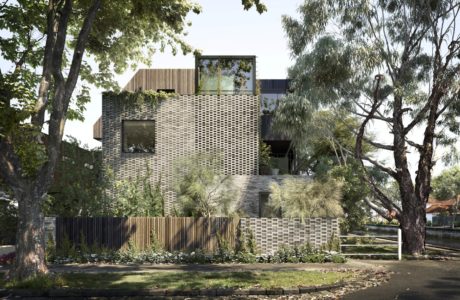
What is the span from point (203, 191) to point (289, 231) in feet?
12.0

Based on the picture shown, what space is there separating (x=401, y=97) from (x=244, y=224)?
932cm

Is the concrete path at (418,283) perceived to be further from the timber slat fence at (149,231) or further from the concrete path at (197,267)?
the timber slat fence at (149,231)

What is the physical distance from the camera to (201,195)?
18875 mm

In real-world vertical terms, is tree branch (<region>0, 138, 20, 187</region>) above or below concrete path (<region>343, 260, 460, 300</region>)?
above

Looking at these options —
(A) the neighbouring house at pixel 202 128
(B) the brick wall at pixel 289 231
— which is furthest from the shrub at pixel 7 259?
(B) the brick wall at pixel 289 231

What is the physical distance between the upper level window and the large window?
2.90m

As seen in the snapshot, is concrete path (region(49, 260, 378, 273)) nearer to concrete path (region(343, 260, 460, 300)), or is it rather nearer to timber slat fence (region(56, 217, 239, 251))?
concrete path (region(343, 260, 460, 300))

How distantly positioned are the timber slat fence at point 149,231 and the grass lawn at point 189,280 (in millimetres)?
4091

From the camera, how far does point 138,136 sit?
22641 millimetres

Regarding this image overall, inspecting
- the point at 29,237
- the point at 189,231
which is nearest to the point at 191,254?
the point at 189,231

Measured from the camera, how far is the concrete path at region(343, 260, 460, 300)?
10.9m

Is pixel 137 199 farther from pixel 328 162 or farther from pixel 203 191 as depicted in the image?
pixel 328 162

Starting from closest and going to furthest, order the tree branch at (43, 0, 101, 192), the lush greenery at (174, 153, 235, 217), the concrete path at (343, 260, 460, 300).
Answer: the concrete path at (343, 260, 460, 300)
the tree branch at (43, 0, 101, 192)
the lush greenery at (174, 153, 235, 217)

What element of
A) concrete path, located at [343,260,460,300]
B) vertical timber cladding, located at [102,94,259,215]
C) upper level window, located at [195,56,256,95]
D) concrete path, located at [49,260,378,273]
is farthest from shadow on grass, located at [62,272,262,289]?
upper level window, located at [195,56,256,95]
